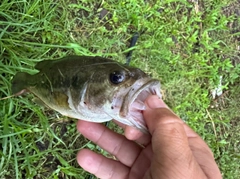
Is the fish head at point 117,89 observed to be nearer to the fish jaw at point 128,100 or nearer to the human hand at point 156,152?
the fish jaw at point 128,100

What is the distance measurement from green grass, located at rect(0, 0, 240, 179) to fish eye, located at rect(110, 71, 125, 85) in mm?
744

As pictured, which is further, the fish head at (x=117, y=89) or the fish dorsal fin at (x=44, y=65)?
the fish dorsal fin at (x=44, y=65)

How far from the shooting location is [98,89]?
173cm

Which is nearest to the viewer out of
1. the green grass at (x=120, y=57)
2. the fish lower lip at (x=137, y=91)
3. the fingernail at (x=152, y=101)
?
the fish lower lip at (x=137, y=91)

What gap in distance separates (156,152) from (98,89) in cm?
45

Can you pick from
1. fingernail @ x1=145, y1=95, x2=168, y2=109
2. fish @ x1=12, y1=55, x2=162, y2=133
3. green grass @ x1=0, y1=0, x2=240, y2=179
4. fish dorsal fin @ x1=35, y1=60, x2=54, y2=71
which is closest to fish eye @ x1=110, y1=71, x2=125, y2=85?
fish @ x1=12, y1=55, x2=162, y2=133

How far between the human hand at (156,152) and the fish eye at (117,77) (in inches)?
9.0

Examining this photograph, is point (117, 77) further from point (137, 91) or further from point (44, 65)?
point (44, 65)

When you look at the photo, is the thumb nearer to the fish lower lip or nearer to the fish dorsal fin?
the fish lower lip

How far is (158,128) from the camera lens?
1.75m

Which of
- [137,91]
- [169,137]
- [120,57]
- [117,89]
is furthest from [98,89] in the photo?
[120,57]

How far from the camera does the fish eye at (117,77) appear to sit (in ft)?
5.50

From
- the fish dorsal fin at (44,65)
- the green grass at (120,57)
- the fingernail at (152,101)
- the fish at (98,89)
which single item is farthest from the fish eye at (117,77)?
the green grass at (120,57)

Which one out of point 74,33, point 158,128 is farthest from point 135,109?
point 74,33
